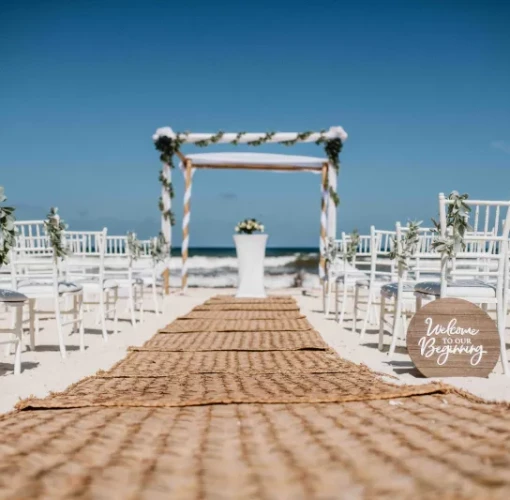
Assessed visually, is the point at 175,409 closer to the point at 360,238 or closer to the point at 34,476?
the point at 34,476

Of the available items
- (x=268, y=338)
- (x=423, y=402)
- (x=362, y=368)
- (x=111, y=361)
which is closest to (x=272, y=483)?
(x=423, y=402)

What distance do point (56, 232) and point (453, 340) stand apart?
2709 millimetres

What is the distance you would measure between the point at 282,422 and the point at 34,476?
25.7 inches

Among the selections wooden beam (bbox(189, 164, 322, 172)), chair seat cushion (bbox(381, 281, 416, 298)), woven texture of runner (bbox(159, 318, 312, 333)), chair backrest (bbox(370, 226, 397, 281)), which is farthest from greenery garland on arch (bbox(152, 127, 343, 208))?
chair seat cushion (bbox(381, 281, 416, 298))

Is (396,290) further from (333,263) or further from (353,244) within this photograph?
(333,263)

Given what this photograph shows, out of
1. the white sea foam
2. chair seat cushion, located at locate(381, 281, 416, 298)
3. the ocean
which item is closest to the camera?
chair seat cushion, located at locate(381, 281, 416, 298)

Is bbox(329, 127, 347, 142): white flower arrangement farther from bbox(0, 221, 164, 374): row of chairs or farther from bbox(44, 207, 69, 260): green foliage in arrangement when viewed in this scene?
bbox(44, 207, 69, 260): green foliage in arrangement

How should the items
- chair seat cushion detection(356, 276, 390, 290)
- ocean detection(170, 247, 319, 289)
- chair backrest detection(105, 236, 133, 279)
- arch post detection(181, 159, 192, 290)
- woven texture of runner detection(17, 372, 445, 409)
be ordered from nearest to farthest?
woven texture of runner detection(17, 372, 445, 409) → chair seat cushion detection(356, 276, 390, 290) → chair backrest detection(105, 236, 133, 279) → arch post detection(181, 159, 192, 290) → ocean detection(170, 247, 319, 289)

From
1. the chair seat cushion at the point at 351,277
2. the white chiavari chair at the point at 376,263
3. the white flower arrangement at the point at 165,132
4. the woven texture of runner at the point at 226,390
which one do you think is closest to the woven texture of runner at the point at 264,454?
the woven texture of runner at the point at 226,390

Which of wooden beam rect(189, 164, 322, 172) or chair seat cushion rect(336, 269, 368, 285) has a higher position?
wooden beam rect(189, 164, 322, 172)

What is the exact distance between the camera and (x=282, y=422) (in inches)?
55.3

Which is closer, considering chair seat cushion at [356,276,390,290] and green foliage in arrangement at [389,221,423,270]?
green foliage in arrangement at [389,221,423,270]

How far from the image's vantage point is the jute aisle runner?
0.92 meters

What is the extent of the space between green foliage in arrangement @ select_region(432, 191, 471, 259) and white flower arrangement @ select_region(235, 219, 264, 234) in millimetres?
5760
